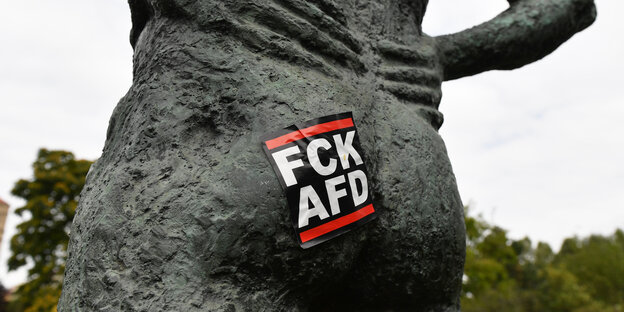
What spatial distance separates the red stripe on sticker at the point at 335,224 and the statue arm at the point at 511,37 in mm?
1078

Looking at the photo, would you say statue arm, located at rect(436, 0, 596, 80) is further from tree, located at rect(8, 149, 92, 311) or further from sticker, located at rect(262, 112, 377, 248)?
tree, located at rect(8, 149, 92, 311)

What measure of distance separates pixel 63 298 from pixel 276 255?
0.62m

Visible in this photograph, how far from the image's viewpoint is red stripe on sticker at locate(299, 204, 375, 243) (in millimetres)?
1394

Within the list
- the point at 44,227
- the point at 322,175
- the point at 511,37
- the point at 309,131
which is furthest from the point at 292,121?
the point at 44,227

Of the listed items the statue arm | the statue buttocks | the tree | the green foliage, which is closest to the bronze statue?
the statue buttocks

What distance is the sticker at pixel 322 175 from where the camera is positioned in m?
1.40

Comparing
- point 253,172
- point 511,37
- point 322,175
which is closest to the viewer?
point 253,172

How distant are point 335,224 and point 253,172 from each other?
30 centimetres

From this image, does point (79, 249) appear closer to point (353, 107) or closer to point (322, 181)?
point (322, 181)

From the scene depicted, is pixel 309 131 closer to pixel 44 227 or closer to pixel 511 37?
pixel 511 37

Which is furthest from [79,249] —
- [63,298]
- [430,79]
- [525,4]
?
[525,4]

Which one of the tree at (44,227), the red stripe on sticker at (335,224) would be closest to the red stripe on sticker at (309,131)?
the red stripe on sticker at (335,224)

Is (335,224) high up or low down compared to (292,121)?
down

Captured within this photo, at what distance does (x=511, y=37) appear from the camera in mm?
2350
